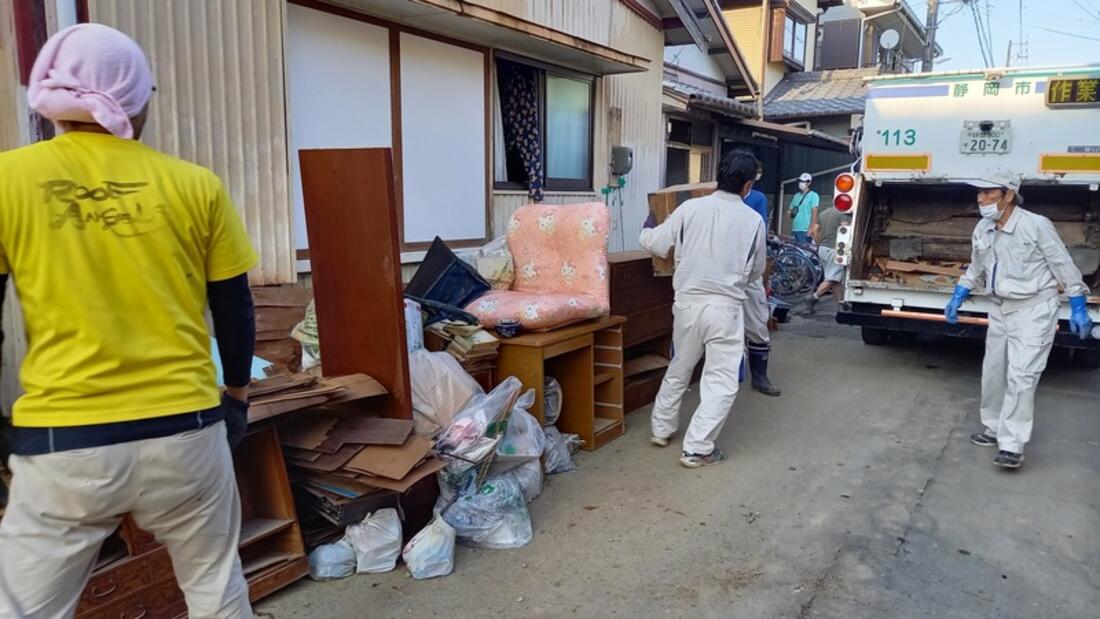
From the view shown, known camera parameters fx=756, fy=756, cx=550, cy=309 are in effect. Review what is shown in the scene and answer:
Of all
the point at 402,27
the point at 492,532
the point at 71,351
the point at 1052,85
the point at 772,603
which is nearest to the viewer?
the point at 71,351

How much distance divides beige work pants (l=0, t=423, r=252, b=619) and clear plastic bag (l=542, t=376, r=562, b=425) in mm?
2759

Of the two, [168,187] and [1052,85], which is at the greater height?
[1052,85]

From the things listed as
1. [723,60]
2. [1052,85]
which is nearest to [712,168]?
[723,60]

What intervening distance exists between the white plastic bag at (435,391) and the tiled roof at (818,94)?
13.9 meters

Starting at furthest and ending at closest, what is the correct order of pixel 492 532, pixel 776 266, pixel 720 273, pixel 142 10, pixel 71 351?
pixel 776 266
pixel 720 273
pixel 142 10
pixel 492 532
pixel 71 351

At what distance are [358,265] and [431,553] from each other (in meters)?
1.36

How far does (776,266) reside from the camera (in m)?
11.3

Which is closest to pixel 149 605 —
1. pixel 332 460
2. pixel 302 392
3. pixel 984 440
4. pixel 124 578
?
pixel 124 578

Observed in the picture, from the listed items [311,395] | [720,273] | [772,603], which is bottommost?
[772,603]

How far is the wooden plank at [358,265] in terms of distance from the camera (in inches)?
136

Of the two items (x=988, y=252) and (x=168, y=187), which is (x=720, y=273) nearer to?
(x=988, y=252)

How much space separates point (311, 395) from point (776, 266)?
364 inches

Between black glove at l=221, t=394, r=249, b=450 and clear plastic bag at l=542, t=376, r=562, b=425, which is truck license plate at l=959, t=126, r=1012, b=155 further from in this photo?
black glove at l=221, t=394, r=249, b=450

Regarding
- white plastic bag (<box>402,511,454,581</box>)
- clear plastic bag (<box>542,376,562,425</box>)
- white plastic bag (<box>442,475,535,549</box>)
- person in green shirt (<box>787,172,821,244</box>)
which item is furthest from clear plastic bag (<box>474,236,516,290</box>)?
person in green shirt (<box>787,172,821,244</box>)
